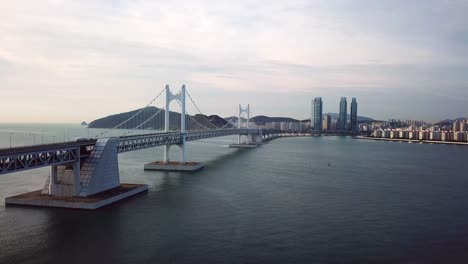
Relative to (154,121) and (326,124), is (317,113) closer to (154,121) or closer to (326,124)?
(326,124)

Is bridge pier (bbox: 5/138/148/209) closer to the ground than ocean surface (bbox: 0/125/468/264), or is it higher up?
higher up

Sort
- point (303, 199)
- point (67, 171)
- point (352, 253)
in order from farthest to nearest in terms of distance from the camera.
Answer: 1. point (303, 199)
2. point (67, 171)
3. point (352, 253)

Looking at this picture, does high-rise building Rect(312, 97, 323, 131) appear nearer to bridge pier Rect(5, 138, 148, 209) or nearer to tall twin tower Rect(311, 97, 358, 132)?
tall twin tower Rect(311, 97, 358, 132)

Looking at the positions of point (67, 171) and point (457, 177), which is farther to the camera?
point (457, 177)

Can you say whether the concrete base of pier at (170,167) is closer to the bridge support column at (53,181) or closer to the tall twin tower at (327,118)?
the bridge support column at (53,181)

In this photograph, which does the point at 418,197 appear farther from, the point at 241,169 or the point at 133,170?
the point at 133,170

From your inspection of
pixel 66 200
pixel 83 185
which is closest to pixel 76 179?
pixel 83 185

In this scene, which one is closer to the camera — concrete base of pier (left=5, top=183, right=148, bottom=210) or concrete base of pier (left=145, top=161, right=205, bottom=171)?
concrete base of pier (left=5, top=183, right=148, bottom=210)

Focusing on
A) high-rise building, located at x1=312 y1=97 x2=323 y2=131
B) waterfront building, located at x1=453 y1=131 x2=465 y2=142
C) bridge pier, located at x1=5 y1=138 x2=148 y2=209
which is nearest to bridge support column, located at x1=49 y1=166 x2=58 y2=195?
bridge pier, located at x1=5 y1=138 x2=148 y2=209

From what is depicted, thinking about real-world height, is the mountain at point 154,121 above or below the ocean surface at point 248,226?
above

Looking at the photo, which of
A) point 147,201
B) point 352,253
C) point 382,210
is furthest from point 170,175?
point 352,253

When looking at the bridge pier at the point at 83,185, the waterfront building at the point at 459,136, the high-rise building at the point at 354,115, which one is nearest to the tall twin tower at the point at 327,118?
the high-rise building at the point at 354,115
